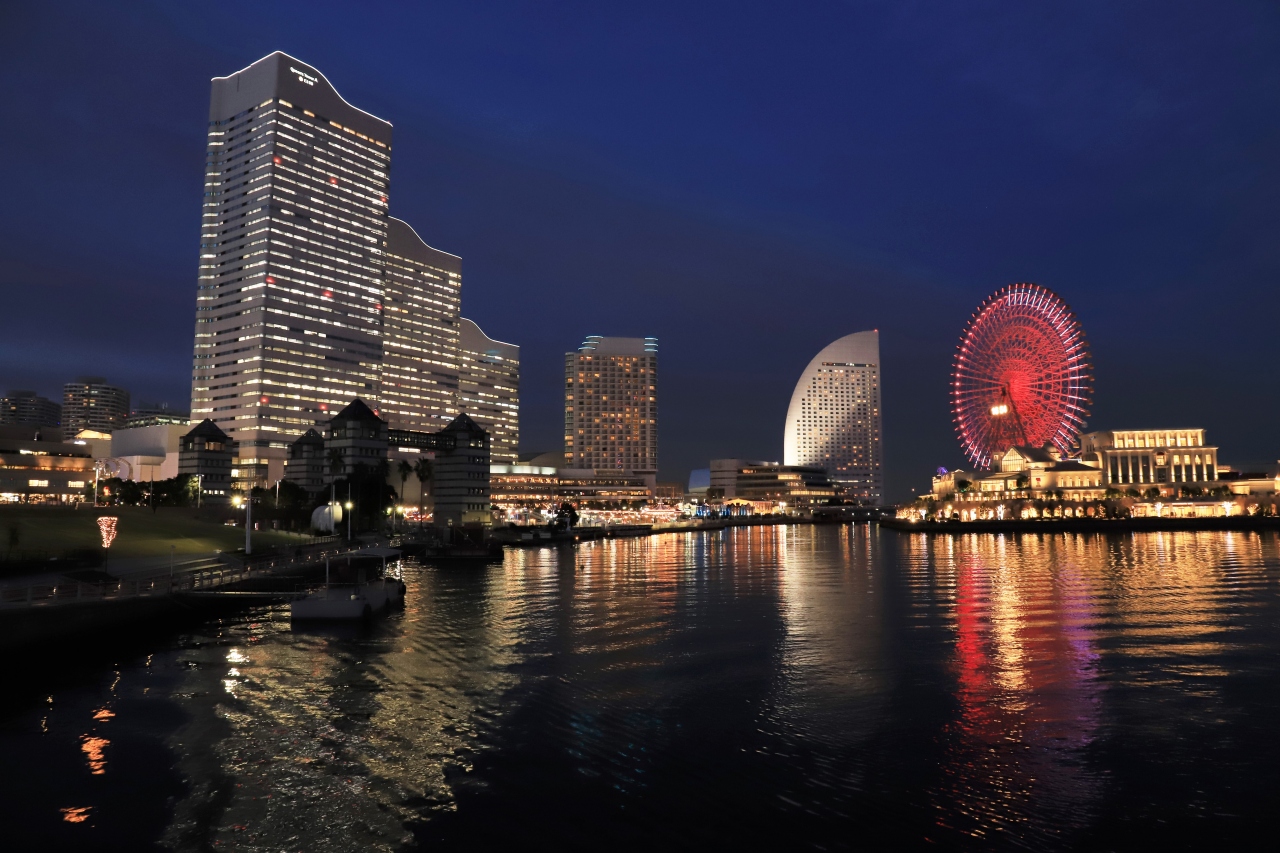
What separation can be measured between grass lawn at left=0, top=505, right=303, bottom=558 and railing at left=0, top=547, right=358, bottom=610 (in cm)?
782

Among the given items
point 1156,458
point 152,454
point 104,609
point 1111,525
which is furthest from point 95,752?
point 1156,458

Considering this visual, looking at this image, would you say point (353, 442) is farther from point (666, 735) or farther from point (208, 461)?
point (666, 735)

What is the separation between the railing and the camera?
32.6 meters

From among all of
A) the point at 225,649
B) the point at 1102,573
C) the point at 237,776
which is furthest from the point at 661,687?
the point at 1102,573

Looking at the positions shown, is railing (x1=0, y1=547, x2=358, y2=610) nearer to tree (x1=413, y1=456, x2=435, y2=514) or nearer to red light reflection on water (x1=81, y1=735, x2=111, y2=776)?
red light reflection on water (x1=81, y1=735, x2=111, y2=776)

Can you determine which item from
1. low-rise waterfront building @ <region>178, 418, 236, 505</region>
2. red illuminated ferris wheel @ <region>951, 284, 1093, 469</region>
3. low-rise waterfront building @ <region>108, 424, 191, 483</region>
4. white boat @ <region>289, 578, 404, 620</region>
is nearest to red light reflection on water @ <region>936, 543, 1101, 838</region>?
white boat @ <region>289, 578, 404, 620</region>

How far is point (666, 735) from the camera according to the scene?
20453mm

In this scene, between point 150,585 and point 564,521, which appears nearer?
point 150,585

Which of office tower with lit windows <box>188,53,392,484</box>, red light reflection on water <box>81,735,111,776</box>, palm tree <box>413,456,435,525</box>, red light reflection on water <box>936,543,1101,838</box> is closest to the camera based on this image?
red light reflection on water <box>936,543,1101,838</box>

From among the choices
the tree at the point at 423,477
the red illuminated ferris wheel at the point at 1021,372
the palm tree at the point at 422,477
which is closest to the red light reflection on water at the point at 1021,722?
the red illuminated ferris wheel at the point at 1021,372

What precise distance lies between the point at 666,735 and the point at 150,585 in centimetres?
3296

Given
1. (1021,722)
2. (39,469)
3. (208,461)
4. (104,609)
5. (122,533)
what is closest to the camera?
(1021,722)

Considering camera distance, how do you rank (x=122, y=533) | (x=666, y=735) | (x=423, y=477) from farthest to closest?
(x=423, y=477)
(x=122, y=533)
(x=666, y=735)

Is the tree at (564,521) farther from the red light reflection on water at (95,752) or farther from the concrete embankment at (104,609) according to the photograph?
the red light reflection on water at (95,752)
